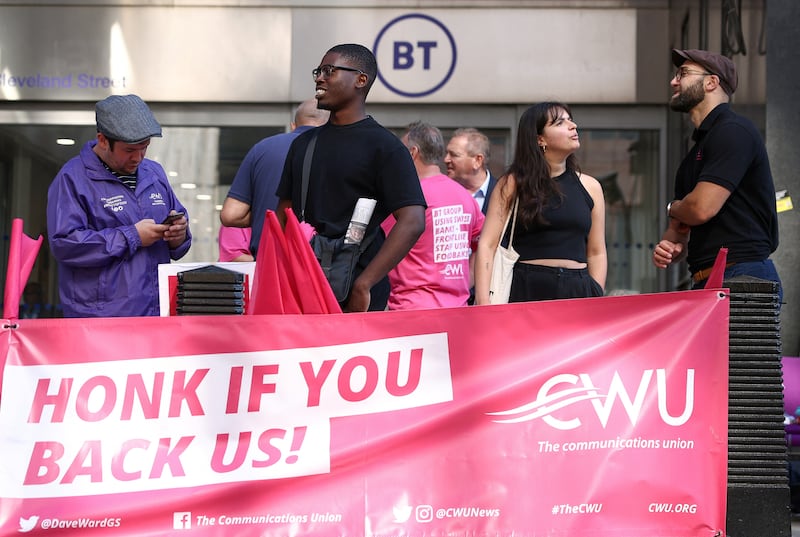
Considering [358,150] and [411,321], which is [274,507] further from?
[358,150]

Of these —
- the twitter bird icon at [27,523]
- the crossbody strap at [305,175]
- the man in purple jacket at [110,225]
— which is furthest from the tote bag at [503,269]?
the twitter bird icon at [27,523]

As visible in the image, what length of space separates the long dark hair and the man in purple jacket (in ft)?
5.20

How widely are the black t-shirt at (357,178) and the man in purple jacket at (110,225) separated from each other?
0.79m

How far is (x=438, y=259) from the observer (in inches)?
265

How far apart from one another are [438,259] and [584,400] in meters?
2.25

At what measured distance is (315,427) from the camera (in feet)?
15.1

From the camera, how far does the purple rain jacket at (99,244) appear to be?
215 inches

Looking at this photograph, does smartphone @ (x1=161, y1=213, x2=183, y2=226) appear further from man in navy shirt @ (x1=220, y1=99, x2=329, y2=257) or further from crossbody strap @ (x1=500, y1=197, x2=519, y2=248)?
crossbody strap @ (x1=500, y1=197, x2=519, y2=248)

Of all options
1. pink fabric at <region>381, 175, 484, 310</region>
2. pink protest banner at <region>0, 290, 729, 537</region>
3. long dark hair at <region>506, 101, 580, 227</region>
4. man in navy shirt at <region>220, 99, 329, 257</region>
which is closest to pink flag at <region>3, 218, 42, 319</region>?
pink protest banner at <region>0, 290, 729, 537</region>

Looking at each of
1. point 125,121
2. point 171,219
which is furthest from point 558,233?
point 125,121

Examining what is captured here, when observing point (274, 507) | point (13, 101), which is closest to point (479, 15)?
point (13, 101)

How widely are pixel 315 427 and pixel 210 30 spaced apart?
687 cm

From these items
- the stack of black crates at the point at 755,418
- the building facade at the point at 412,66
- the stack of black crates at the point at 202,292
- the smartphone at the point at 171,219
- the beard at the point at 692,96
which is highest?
the building facade at the point at 412,66

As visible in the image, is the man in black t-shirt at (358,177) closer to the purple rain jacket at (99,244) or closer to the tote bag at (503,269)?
the tote bag at (503,269)
